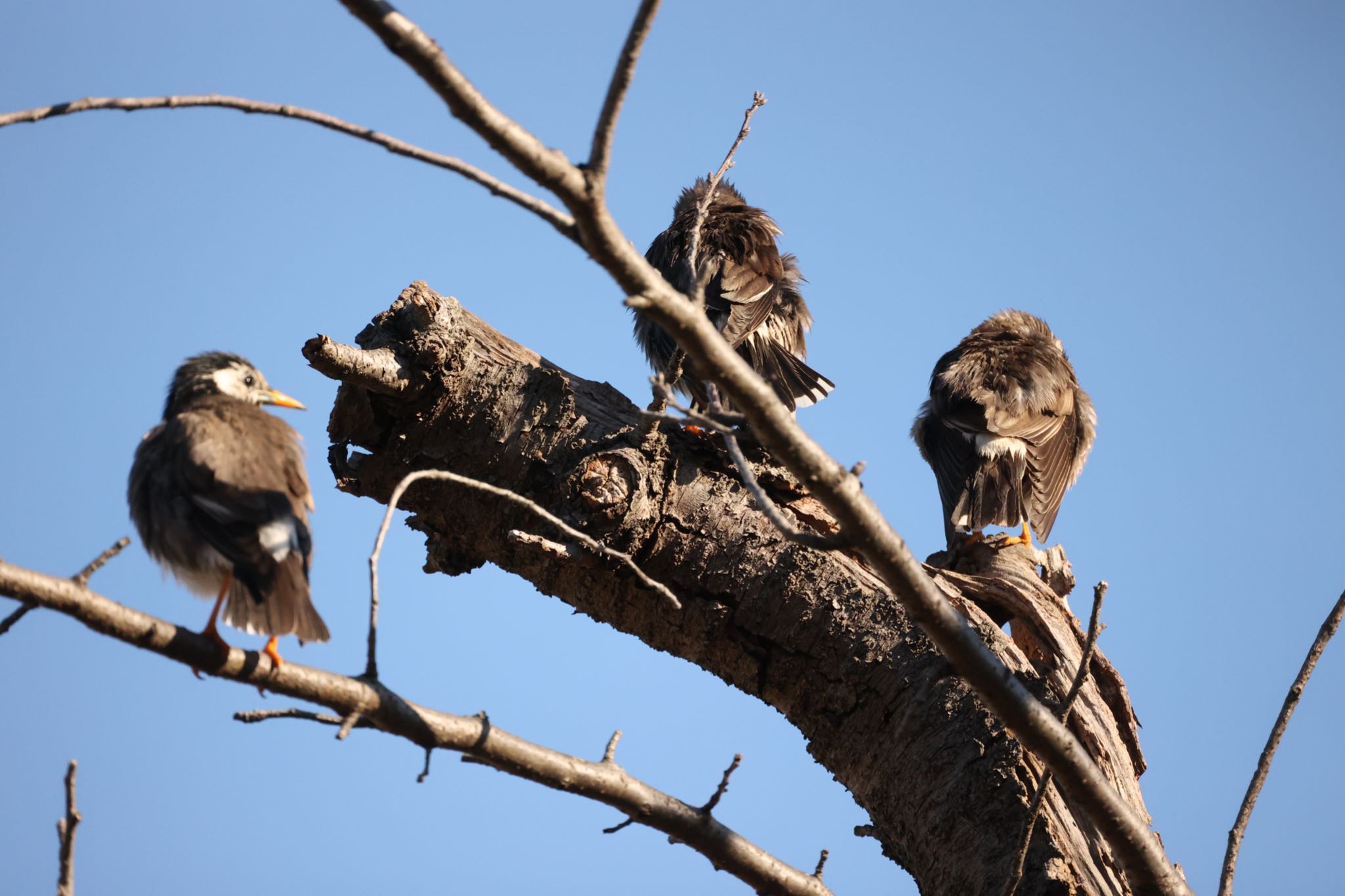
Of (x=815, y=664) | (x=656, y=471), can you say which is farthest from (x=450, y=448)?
(x=815, y=664)

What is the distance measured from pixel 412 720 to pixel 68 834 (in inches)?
28.5

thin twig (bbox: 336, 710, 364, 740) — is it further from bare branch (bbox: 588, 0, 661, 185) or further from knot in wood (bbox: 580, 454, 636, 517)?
knot in wood (bbox: 580, 454, 636, 517)

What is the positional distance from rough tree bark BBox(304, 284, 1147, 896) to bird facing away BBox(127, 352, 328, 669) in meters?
0.46

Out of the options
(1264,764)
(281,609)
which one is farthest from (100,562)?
(1264,764)

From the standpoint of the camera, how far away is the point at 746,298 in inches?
267

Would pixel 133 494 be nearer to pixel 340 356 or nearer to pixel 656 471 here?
pixel 340 356

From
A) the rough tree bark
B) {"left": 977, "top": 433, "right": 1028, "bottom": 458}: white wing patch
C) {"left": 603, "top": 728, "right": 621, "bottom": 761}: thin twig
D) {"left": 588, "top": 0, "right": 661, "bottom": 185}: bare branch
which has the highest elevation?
{"left": 977, "top": 433, "right": 1028, "bottom": 458}: white wing patch

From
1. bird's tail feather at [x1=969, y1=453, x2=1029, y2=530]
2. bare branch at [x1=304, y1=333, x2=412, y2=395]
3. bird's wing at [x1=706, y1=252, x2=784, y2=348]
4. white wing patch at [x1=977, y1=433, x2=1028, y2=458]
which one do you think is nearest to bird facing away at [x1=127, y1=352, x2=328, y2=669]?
bare branch at [x1=304, y1=333, x2=412, y2=395]

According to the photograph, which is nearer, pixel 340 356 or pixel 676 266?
pixel 340 356

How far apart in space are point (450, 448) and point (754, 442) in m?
1.26

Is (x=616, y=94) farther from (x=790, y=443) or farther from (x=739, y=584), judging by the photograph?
(x=739, y=584)

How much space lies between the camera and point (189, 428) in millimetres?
3869

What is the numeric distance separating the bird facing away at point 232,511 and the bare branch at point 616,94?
5.72ft

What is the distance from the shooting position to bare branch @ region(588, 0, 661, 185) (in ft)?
6.63
